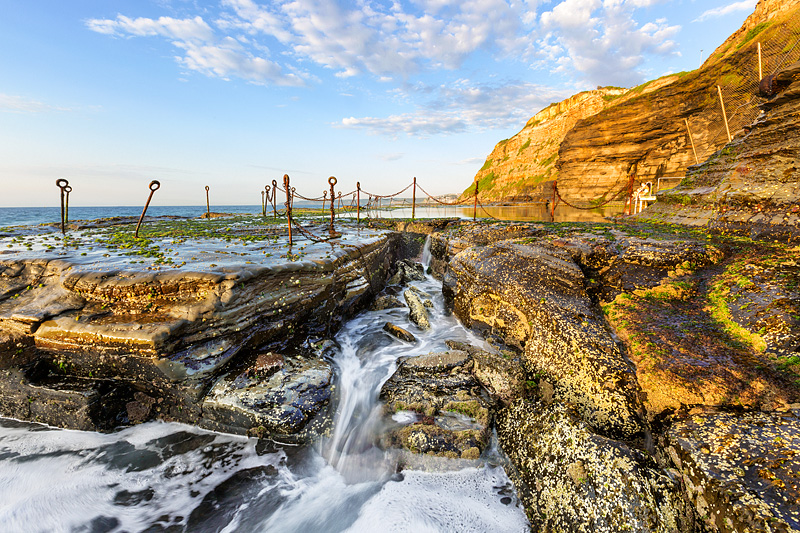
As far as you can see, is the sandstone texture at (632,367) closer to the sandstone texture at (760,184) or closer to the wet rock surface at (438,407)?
the wet rock surface at (438,407)

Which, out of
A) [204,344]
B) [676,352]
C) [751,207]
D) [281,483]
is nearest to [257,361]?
[204,344]

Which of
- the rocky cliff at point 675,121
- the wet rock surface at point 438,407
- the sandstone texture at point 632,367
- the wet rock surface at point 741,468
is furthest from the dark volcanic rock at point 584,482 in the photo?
the rocky cliff at point 675,121

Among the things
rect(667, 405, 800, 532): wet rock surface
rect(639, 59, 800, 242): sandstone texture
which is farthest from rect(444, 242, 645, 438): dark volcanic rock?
rect(639, 59, 800, 242): sandstone texture

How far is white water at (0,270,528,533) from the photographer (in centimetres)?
361

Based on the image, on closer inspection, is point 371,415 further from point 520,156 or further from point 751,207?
point 520,156

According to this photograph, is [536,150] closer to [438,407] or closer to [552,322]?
[552,322]

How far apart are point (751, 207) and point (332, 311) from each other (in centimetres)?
1049

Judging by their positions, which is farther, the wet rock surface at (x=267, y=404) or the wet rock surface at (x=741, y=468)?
the wet rock surface at (x=267, y=404)

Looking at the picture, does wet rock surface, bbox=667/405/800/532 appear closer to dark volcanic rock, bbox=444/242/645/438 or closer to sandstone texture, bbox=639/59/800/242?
dark volcanic rock, bbox=444/242/645/438

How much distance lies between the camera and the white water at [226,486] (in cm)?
361

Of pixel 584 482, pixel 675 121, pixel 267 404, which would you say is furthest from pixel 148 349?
pixel 675 121

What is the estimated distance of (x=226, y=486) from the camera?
159 inches

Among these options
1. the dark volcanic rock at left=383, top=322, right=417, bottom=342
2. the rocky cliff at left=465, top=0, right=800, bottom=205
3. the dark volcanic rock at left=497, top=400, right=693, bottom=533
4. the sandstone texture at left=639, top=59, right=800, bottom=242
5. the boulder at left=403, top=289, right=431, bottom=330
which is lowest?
the dark volcanic rock at left=497, top=400, right=693, bottom=533

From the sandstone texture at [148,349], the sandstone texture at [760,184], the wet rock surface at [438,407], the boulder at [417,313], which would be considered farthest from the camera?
the boulder at [417,313]
